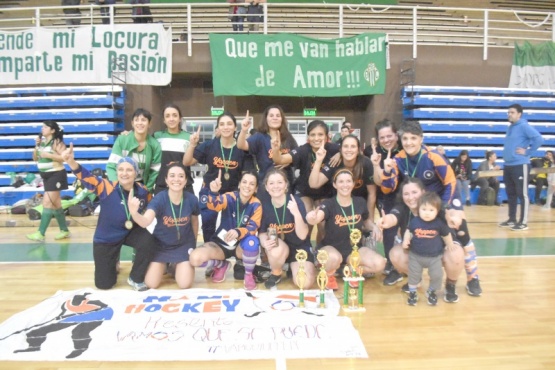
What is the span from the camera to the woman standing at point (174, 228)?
326 centimetres

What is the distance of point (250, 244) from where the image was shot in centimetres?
330

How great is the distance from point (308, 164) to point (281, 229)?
699 mm

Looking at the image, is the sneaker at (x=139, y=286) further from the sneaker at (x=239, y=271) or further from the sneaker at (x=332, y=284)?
the sneaker at (x=332, y=284)

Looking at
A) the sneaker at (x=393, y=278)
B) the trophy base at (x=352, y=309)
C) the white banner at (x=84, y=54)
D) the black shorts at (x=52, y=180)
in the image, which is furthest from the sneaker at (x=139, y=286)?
the white banner at (x=84, y=54)

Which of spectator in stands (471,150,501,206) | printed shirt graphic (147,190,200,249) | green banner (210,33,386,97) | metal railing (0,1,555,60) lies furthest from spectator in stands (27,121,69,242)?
spectator in stands (471,150,501,206)

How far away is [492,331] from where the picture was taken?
2.52 metres

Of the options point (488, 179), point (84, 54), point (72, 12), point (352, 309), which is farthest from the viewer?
point (72, 12)

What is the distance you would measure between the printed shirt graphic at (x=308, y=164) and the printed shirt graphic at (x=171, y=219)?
1008 mm

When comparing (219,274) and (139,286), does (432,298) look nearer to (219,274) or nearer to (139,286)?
(219,274)

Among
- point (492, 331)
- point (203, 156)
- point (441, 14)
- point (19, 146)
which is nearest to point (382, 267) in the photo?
point (492, 331)

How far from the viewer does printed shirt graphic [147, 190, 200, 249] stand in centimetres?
331

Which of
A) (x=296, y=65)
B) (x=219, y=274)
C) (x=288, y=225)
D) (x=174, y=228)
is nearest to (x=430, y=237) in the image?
(x=288, y=225)

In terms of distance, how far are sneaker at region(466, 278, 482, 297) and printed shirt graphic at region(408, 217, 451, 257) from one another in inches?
19.2

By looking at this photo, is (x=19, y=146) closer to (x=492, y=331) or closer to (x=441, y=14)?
(x=492, y=331)
